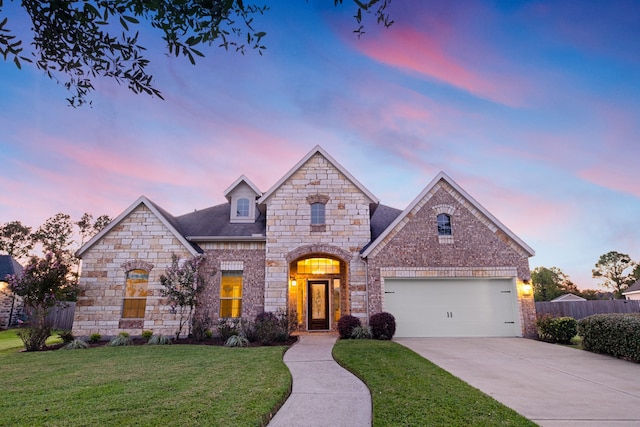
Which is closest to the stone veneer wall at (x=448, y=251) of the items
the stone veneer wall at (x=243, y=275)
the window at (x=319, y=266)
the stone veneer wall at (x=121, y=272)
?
the window at (x=319, y=266)

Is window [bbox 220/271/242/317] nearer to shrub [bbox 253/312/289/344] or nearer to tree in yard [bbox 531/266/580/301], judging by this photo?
shrub [bbox 253/312/289/344]

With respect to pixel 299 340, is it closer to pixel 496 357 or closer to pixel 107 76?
pixel 496 357

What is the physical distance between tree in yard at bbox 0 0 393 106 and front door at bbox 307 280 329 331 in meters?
13.1

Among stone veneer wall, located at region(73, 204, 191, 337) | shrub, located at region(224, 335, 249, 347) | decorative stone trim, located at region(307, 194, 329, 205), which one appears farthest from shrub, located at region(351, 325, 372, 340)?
stone veneer wall, located at region(73, 204, 191, 337)

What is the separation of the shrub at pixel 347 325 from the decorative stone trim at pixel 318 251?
247 cm

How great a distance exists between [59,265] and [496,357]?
48.9 feet

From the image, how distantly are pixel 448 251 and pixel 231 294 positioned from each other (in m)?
9.26

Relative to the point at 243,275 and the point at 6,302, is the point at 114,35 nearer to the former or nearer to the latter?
the point at 243,275

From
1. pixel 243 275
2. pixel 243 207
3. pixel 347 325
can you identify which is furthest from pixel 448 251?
pixel 243 207

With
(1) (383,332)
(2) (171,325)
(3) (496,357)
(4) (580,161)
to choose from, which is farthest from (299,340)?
(4) (580,161)

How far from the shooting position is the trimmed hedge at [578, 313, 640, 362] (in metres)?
8.85

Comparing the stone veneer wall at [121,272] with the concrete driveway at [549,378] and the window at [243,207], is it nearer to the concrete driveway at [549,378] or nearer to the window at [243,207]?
the window at [243,207]

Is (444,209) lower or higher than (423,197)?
lower

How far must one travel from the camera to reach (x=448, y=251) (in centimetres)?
1369
